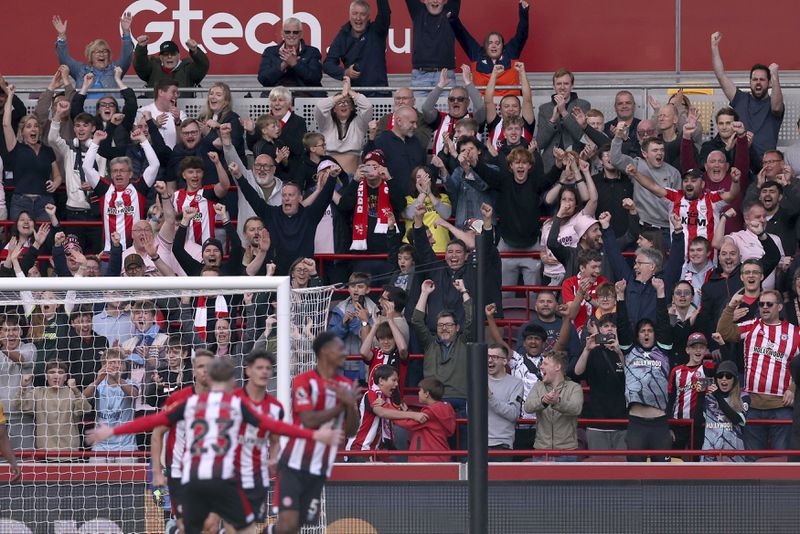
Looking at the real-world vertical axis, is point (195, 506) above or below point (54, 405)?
Result: below

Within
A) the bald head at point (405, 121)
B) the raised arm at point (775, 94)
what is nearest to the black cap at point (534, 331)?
the bald head at point (405, 121)

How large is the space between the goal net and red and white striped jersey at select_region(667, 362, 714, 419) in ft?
9.57

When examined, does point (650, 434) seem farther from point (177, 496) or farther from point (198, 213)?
point (198, 213)

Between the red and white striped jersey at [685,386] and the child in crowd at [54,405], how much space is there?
4.76 metres

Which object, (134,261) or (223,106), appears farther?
(223,106)

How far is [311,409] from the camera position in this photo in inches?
384

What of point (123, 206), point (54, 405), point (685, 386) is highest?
point (123, 206)

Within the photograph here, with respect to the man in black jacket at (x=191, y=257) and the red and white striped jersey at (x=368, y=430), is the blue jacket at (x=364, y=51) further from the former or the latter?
the red and white striped jersey at (x=368, y=430)

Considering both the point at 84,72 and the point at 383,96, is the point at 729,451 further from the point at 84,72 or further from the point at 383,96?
the point at 84,72

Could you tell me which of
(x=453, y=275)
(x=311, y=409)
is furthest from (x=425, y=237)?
(x=311, y=409)

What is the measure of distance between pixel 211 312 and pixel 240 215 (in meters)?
2.24

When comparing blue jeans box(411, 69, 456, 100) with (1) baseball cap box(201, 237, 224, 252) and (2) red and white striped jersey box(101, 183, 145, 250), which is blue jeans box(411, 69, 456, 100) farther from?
(1) baseball cap box(201, 237, 224, 252)

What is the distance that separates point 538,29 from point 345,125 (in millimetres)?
3979

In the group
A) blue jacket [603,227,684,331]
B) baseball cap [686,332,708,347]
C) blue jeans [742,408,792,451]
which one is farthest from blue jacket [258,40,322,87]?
blue jeans [742,408,792,451]
